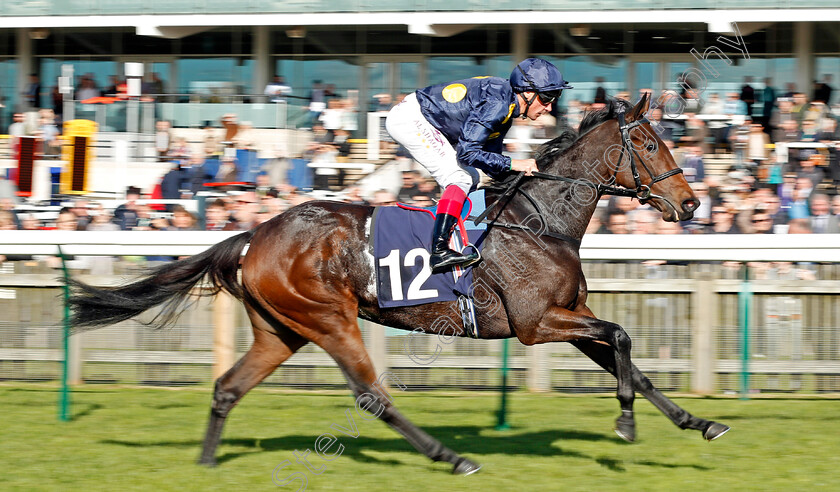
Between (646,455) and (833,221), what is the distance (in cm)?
377

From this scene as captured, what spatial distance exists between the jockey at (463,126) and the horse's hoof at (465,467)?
0.90m

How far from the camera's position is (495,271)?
444 cm

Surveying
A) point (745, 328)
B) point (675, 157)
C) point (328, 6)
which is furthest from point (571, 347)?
point (328, 6)

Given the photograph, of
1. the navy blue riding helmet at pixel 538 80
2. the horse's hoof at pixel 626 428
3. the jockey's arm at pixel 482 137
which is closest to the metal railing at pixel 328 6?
the navy blue riding helmet at pixel 538 80

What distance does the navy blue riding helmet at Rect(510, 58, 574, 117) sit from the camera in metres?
4.37

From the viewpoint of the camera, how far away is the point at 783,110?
9.29m

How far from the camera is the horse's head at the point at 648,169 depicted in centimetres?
444

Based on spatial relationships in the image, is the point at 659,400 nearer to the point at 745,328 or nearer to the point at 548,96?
the point at 548,96

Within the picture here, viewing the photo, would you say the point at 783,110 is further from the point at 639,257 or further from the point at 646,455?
the point at 646,455

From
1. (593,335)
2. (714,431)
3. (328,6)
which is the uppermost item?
(328,6)

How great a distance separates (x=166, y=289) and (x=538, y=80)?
214 centimetres

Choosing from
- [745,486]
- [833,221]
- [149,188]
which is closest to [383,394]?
[745,486]

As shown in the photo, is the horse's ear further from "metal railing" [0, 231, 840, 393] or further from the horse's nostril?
"metal railing" [0, 231, 840, 393]

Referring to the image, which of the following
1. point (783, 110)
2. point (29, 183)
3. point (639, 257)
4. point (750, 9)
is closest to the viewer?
point (639, 257)
